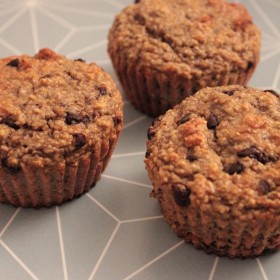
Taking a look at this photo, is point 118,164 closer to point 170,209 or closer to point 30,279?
point 170,209

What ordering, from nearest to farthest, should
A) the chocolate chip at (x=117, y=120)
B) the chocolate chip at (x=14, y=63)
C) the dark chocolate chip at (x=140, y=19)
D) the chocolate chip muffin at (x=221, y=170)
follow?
the chocolate chip muffin at (x=221, y=170) < the chocolate chip at (x=117, y=120) < the chocolate chip at (x=14, y=63) < the dark chocolate chip at (x=140, y=19)

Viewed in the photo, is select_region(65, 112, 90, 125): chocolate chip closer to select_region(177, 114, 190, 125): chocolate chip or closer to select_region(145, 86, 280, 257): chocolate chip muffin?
select_region(145, 86, 280, 257): chocolate chip muffin

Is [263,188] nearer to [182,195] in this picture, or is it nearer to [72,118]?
[182,195]

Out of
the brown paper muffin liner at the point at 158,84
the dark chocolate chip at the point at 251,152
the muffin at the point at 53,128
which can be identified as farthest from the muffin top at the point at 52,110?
the dark chocolate chip at the point at 251,152

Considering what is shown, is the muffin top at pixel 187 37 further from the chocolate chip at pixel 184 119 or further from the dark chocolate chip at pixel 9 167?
the dark chocolate chip at pixel 9 167

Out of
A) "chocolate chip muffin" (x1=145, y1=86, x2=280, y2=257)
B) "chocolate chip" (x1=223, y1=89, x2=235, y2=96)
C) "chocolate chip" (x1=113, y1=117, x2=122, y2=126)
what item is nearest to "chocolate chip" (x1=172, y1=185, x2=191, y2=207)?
"chocolate chip muffin" (x1=145, y1=86, x2=280, y2=257)

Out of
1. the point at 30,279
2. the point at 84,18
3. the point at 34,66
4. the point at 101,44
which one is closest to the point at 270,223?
the point at 30,279

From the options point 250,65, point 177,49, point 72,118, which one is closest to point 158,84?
point 177,49
